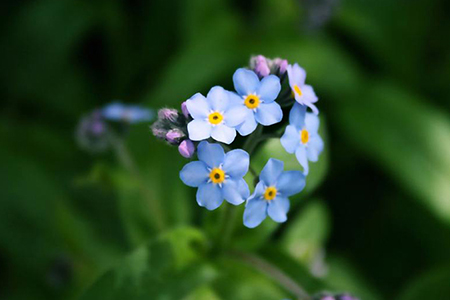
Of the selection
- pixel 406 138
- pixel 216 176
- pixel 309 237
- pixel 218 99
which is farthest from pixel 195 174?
pixel 406 138

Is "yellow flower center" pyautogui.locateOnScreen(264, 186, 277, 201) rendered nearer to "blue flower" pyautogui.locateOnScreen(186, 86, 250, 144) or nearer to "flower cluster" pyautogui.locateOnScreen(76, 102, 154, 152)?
"blue flower" pyautogui.locateOnScreen(186, 86, 250, 144)

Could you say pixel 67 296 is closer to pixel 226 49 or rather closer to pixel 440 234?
pixel 226 49

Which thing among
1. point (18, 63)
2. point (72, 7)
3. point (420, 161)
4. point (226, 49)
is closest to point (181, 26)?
point (226, 49)

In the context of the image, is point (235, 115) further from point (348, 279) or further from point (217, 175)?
point (348, 279)

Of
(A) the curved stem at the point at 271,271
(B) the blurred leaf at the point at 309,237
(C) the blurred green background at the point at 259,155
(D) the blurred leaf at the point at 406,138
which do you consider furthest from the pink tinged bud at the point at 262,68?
(D) the blurred leaf at the point at 406,138

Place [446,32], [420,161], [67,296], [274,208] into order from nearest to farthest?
[274,208] < [67,296] < [420,161] < [446,32]

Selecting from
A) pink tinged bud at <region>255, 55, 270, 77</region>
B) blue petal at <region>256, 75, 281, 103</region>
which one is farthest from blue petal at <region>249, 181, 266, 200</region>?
pink tinged bud at <region>255, 55, 270, 77</region>
